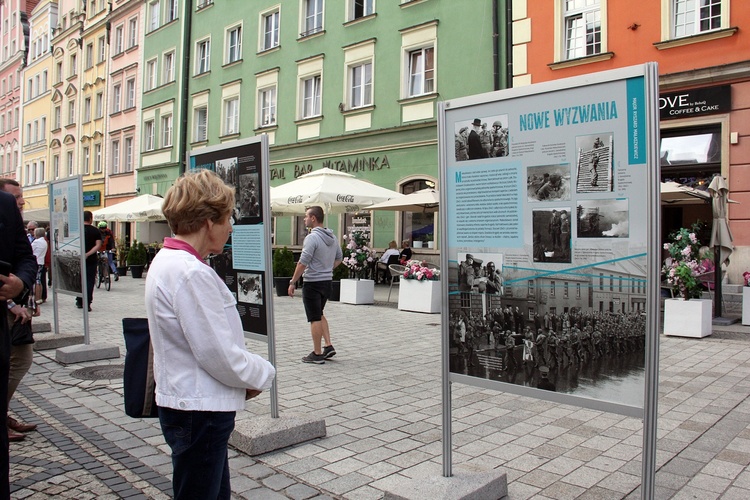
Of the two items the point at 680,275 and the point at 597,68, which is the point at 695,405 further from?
the point at 597,68

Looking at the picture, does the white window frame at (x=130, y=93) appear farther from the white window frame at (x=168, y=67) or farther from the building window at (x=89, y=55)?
the building window at (x=89, y=55)

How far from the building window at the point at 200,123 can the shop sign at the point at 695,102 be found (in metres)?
20.1

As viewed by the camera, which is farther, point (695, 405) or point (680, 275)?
point (680, 275)

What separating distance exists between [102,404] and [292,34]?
19796 mm

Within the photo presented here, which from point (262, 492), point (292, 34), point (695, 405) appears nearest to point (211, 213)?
point (262, 492)

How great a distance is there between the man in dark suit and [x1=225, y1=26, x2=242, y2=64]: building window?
23.5 meters

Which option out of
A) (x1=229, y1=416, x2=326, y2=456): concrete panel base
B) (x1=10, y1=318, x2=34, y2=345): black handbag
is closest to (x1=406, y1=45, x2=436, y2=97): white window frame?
(x1=229, y1=416, x2=326, y2=456): concrete panel base

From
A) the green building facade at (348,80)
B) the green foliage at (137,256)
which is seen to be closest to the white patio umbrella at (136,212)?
the green foliage at (137,256)

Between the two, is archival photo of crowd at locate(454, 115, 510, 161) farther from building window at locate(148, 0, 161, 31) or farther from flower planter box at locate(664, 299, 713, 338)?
building window at locate(148, 0, 161, 31)

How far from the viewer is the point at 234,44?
26.3 m

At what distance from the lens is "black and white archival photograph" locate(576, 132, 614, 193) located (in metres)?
2.78

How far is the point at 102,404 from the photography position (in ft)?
18.1

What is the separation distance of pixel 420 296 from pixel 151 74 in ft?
83.4

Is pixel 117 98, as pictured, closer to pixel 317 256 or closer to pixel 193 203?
pixel 317 256
